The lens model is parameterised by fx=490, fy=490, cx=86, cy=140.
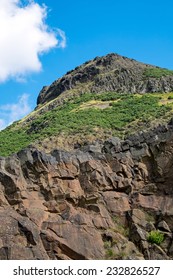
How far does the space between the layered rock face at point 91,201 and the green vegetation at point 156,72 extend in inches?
3719

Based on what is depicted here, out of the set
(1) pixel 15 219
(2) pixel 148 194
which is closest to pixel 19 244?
(1) pixel 15 219

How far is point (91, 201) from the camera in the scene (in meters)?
28.0

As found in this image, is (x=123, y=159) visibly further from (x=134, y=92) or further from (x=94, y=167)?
(x=134, y=92)

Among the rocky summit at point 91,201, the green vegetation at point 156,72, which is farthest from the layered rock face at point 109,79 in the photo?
the rocky summit at point 91,201

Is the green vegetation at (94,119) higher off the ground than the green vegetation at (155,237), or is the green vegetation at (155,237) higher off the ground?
the green vegetation at (94,119)

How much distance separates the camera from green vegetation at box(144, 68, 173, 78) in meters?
124

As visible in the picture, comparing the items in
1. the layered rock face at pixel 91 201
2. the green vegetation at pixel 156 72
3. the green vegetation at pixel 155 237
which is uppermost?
the green vegetation at pixel 156 72

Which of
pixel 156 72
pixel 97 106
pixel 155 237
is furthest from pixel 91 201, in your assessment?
pixel 156 72

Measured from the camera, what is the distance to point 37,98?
15525cm

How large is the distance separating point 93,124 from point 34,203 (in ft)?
203

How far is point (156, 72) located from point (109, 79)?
12.4 metres

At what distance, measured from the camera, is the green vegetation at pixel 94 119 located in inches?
3317

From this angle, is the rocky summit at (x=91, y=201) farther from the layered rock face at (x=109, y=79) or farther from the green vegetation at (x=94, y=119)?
the layered rock face at (x=109, y=79)

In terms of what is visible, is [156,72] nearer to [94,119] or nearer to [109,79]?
[109,79]
